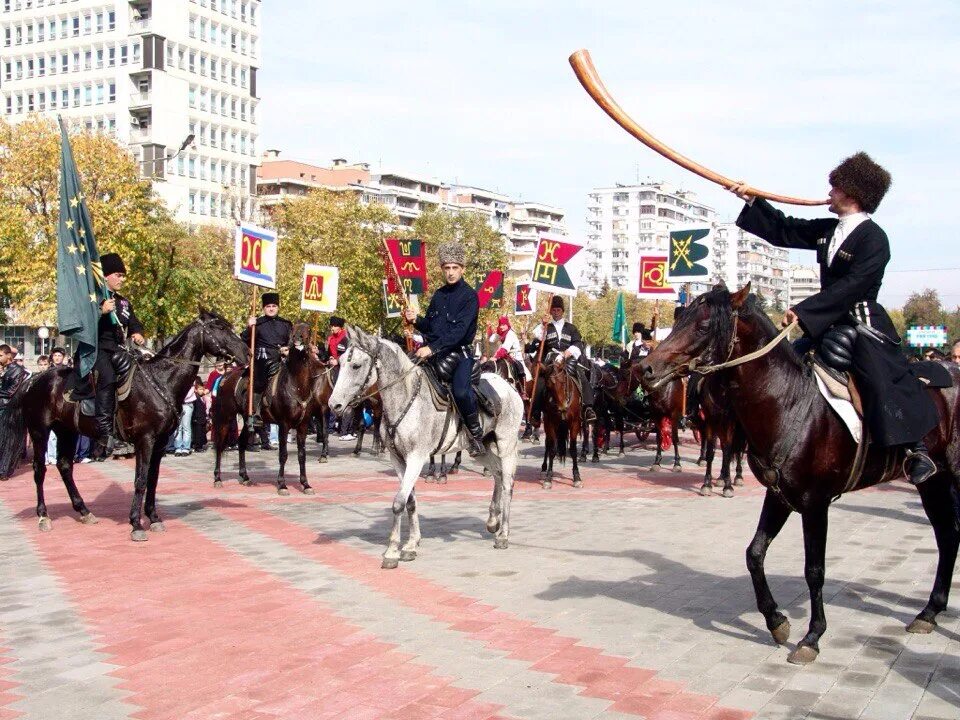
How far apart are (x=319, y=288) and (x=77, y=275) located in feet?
47.4

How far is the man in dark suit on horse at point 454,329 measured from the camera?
431 inches

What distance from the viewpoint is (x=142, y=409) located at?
41.4 feet

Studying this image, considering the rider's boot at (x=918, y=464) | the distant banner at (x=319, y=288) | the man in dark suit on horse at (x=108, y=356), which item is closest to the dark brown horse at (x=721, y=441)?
the rider's boot at (x=918, y=464)

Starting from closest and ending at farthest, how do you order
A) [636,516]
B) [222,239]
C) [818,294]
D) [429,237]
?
[818,294] < [636,516] < [222,239] < [429,237]

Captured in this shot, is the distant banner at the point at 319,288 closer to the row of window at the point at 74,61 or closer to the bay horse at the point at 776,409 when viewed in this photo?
the bay horse at the point at 776,409

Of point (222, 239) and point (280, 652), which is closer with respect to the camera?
point (280, 652)

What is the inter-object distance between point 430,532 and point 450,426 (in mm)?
1943

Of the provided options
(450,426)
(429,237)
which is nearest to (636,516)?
(450,426)

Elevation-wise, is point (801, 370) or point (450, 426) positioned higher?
point (801, 370)

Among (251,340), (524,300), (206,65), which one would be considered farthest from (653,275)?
(206,65)

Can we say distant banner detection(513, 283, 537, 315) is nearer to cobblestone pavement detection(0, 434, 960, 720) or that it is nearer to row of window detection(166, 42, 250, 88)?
cobblestone pavement detection(0, 434, 960, 720)

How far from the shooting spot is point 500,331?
22250 millimetres

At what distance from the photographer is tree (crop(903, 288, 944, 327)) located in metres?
94.2

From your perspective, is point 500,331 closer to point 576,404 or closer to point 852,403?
point 576,404
